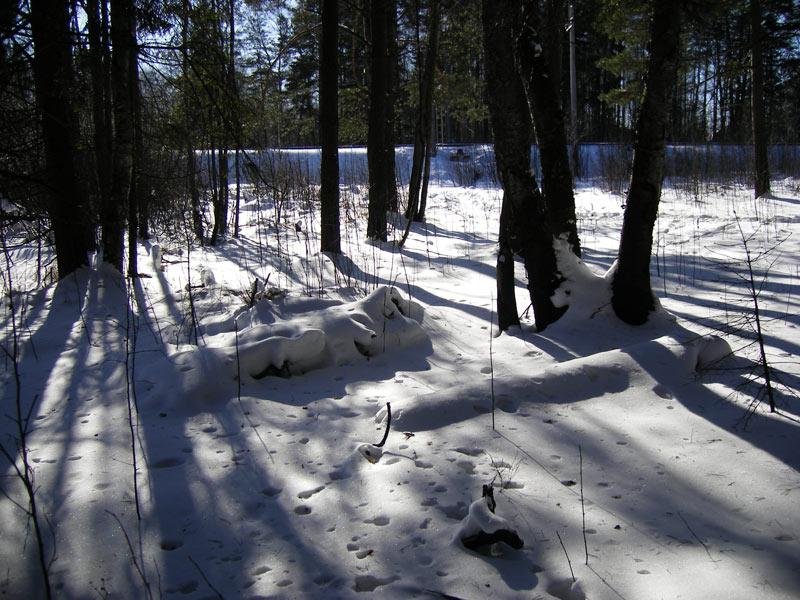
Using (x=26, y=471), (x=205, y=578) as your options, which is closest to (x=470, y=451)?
(x=205, y=578)

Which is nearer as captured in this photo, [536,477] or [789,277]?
[536,477]

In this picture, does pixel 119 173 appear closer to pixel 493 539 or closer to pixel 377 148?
pixel 377 148

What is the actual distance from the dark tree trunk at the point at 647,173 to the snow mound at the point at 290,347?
5.53ft

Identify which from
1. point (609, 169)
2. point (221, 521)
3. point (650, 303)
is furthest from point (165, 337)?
point (609, 169)

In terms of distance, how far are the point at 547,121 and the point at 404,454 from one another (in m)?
3.19

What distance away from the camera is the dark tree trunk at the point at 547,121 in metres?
4.80

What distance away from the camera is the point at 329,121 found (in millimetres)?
8562

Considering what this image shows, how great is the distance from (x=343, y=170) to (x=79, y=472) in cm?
2206

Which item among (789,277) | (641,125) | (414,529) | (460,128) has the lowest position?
(414,529)

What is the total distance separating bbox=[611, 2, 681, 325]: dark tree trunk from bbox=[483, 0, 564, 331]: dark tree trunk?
54 cm

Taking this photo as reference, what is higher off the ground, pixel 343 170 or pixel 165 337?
pixel 343 170

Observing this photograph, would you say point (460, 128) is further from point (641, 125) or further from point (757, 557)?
point (757, 557)

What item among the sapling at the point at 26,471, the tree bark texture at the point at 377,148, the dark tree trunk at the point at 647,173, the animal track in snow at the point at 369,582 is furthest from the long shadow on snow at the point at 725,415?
the tree bark texture at the point at 377,148

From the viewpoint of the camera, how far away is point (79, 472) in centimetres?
278
